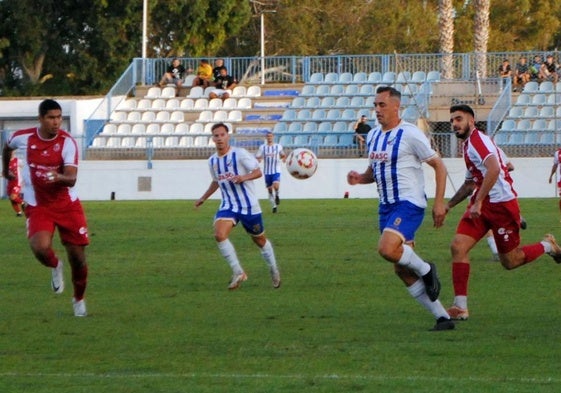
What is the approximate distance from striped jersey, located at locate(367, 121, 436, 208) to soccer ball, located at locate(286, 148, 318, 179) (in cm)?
1273

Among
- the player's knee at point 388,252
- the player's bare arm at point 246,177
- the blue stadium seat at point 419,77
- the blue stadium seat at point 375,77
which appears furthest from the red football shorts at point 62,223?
the blue stadium seat at point 375,77

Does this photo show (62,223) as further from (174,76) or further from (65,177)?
(174,76)

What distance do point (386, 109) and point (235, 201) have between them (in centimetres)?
470

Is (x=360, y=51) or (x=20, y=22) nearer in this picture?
(x=20, y=22)

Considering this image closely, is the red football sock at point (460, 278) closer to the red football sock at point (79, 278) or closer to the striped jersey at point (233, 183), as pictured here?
the red football sock at point (79, 278)

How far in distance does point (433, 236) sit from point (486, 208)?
424 inches

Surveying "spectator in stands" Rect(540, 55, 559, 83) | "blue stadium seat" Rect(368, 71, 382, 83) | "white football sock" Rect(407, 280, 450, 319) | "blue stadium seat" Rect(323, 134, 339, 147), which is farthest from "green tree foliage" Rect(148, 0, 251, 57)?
"white football sock" Rect(407, 280, 450, 319)

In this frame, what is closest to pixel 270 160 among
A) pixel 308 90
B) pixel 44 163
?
pixel 308 90

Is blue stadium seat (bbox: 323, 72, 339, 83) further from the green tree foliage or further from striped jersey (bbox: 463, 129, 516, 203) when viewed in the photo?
striped jersey (bbox: 463, 129, 516, 203)

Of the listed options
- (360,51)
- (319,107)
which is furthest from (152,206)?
(360,51)

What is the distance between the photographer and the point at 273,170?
32750 mm

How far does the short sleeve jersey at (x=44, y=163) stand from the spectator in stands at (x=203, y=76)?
114ft

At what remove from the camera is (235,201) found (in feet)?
50.7

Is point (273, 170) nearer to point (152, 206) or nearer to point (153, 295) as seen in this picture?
point (152, 206)
